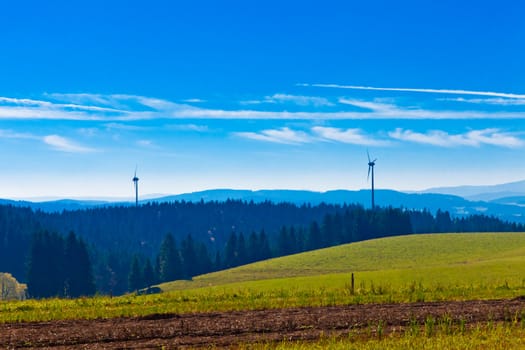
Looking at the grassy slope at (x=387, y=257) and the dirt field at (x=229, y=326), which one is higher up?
the dirt field at (x=229, y=326)

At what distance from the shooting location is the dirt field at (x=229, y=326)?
25.8 metres

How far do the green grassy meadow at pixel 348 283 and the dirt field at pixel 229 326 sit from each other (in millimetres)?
3211

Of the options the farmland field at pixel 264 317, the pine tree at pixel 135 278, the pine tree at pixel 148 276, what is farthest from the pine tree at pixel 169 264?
the farmland field at pixel 264 317

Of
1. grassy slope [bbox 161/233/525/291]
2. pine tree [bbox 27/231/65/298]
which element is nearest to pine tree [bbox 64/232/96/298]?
pine tree [bbox 27/231/65/298]

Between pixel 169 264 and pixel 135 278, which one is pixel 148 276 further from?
pixel 169 264

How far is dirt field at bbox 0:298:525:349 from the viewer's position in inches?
1014

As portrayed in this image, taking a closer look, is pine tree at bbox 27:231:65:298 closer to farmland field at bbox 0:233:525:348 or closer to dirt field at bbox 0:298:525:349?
farmland field at bbox 0:233:525:348

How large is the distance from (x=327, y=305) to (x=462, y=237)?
135 m

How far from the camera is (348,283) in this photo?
70.5 metres

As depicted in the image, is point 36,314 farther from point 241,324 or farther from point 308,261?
point 308,261

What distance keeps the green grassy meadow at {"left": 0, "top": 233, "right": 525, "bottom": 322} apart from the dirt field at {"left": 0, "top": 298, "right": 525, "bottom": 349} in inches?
126

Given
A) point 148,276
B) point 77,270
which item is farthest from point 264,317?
point 148,276

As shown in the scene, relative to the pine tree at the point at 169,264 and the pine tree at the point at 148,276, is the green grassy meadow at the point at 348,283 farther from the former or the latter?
the pine tree at the point at 169,264

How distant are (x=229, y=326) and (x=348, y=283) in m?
43.3
